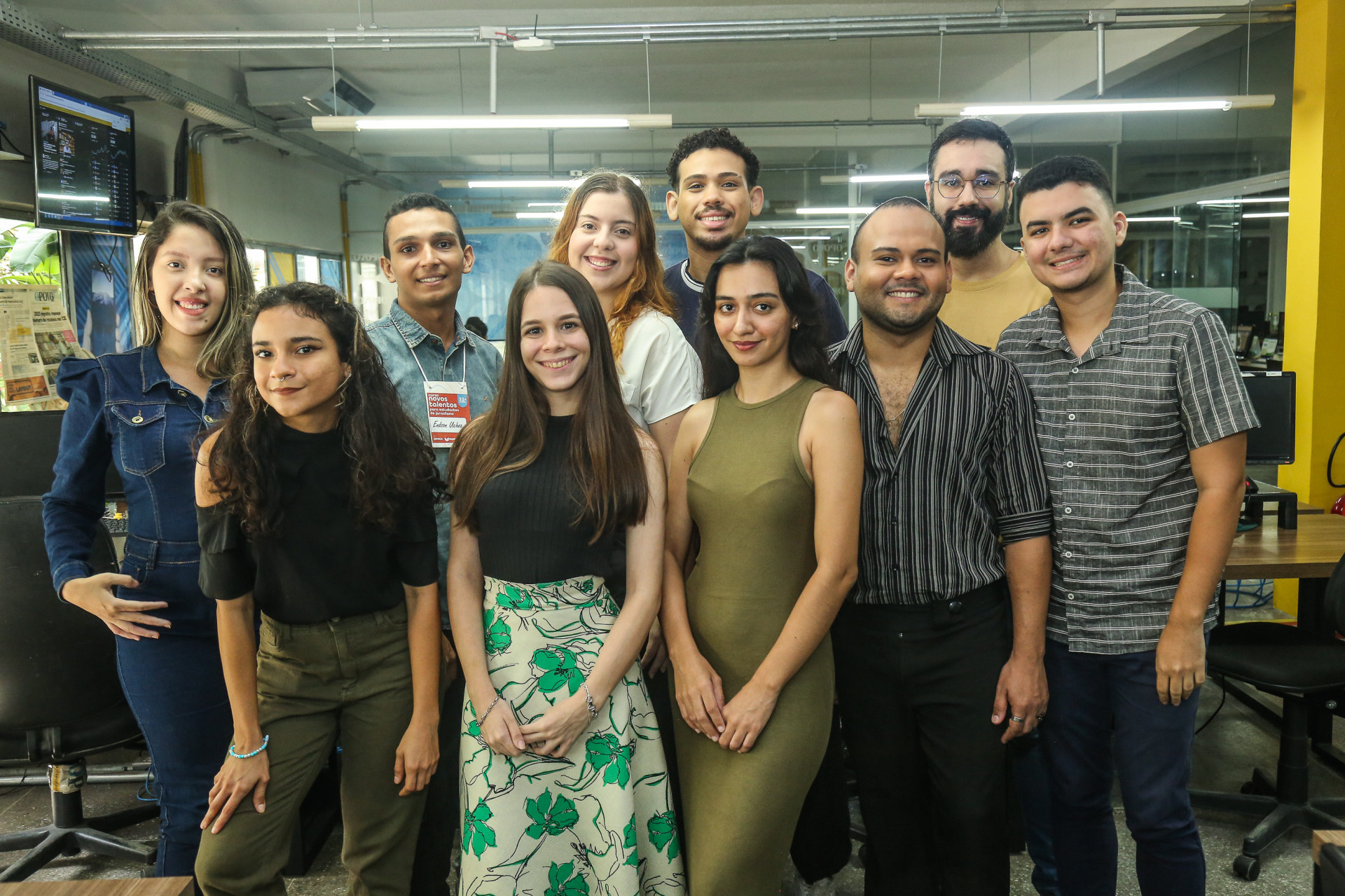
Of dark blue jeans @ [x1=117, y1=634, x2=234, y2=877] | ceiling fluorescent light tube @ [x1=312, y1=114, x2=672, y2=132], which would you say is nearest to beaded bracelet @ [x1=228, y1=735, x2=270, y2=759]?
dark blue jeans @ [x1=117, y1=634, x2=234, y2=877]

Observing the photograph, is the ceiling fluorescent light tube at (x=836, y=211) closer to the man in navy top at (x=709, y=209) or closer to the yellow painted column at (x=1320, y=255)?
the yellow painted column at (x=1320, y=255)

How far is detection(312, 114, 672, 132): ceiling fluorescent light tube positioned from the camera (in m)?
5.22

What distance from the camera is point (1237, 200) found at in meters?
5.80

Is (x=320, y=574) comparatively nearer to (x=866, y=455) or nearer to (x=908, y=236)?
(x=866, y=455)

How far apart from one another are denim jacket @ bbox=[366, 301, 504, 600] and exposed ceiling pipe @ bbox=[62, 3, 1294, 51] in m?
4.29

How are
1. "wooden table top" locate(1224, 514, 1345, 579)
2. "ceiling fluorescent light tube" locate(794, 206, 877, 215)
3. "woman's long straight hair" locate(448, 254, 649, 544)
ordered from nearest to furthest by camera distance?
"woman's long straight hair" locate(448, 254, 649, 544) < "wooden table top" locate(1224, 514, 1345, 579) < "ceiling fluorescent light tube" locate(794, 206, 877, 215)

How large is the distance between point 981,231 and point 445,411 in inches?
59.1

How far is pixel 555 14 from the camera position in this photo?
649 cm

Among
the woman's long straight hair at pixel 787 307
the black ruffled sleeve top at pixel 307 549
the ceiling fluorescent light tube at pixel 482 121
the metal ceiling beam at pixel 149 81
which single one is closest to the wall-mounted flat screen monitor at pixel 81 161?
the metal ceiling beam at pixel 149 81

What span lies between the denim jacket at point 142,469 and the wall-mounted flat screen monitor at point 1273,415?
3758 mm

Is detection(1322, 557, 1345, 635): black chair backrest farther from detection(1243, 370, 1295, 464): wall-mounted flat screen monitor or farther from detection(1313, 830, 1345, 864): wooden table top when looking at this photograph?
detection(1313, 830, 1345, 864): wooden table top

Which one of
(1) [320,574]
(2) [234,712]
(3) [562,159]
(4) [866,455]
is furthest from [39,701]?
(3) [562,159]

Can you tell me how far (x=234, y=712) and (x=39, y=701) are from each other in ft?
3.94

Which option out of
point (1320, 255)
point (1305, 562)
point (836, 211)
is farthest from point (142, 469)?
point (836, 211)
